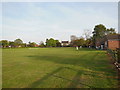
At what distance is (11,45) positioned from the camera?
78.4 m

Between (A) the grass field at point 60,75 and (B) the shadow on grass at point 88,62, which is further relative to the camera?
(B) the shadow on grass at point 88,62

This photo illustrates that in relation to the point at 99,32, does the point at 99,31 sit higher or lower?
higher

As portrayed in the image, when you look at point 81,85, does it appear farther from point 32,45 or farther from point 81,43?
point 32,45

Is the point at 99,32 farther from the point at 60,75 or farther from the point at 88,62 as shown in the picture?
the point at 60,75

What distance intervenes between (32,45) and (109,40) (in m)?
67.8

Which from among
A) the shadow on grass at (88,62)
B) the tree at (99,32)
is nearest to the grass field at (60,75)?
the shadow on grass at (88,62)

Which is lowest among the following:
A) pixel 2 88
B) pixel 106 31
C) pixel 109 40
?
pixel 2 88

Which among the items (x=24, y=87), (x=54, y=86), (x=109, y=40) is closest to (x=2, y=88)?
(x=24, y=87)

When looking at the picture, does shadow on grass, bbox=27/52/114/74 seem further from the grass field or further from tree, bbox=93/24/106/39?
tree, bbox=93/24/106/39

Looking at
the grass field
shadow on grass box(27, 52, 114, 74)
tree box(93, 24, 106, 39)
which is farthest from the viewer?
tree box(93, 24, 106, 39)

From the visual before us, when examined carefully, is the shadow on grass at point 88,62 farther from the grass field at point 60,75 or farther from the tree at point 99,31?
the tree at point 99,31

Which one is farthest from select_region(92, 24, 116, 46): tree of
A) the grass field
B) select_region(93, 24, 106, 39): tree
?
the grass field

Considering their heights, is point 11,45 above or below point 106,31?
below

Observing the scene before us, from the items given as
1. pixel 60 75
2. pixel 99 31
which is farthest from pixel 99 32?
pixel 60 75
